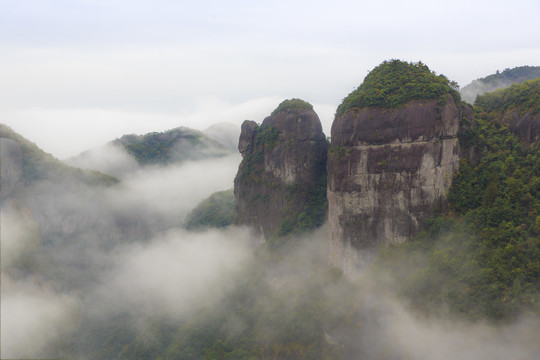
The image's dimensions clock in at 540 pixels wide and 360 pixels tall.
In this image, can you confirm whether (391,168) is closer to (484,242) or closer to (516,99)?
(484,242)

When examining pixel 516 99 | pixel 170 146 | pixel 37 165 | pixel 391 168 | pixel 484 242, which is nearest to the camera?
pixel 484 242

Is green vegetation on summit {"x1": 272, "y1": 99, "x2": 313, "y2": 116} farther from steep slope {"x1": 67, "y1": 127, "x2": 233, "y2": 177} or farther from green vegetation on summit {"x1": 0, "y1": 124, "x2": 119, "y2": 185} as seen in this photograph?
steep slope {"x1": 67, "y1": 127, "x2": 233, "y2": 177}

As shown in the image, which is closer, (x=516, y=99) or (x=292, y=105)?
(x=516, y=99)

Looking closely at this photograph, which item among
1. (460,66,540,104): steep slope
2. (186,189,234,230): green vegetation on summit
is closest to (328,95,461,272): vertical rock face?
(186,189,234,230): green vegetation on summit

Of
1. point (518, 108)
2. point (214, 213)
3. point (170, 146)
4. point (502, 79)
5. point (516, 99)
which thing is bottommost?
point (214, 213)

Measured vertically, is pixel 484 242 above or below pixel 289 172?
below

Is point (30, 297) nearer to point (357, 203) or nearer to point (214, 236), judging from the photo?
point (214, 236)

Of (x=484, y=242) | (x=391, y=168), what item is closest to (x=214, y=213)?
(x=391, y=168)
